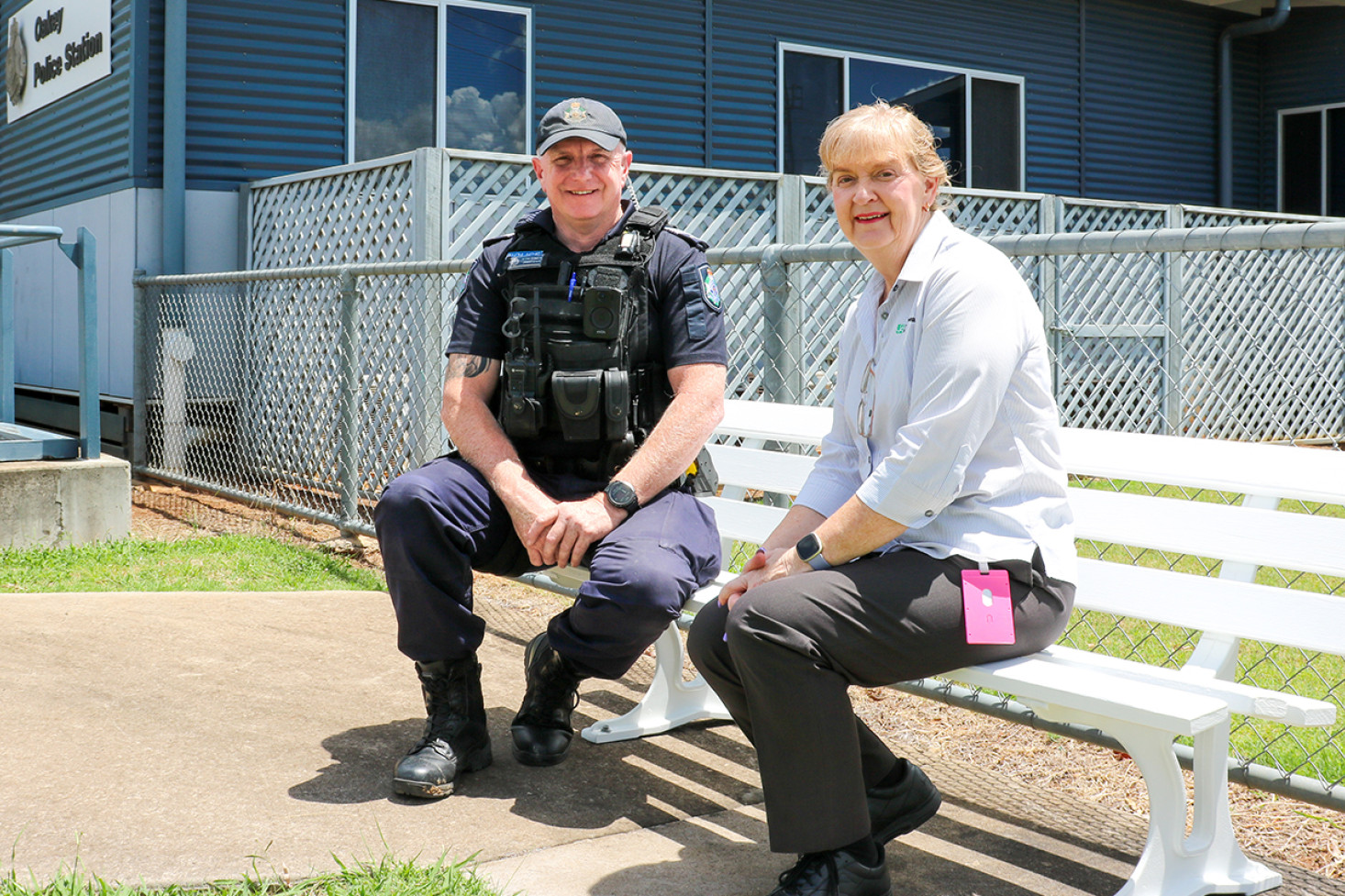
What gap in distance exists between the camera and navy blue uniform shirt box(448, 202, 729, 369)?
320 cm

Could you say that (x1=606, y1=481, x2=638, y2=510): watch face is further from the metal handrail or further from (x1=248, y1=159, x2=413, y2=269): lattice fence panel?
(x1=248, y1=159, x2=413, y2=269): lattice fence panel

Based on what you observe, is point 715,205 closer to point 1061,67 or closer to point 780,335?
point 780,335

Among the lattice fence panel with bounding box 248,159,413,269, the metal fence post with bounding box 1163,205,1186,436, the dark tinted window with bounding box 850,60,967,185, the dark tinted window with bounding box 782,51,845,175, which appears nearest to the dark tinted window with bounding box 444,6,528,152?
the lattice fence panel with bounding box 248,159,413,269

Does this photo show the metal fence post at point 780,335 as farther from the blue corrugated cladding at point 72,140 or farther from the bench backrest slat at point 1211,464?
the blue corrugated cladding at point 72,140

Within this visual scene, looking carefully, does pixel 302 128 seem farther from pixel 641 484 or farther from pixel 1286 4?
pixel 1286 4

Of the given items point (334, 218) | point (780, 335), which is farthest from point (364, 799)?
point (334, 218)

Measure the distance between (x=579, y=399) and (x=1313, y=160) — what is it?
42.8ft

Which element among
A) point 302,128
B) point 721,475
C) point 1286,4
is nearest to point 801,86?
point 302,128

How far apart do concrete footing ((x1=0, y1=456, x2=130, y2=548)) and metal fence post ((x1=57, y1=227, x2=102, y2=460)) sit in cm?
11

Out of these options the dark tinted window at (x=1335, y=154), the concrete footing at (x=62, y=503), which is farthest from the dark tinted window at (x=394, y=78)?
the dark tinted window at (x=1335, y=154)

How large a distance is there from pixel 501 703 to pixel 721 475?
0.86m

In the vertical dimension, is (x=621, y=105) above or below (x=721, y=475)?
above

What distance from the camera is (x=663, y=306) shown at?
10.6 feet

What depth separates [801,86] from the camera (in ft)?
37.1
